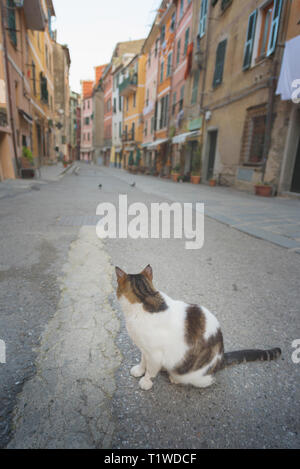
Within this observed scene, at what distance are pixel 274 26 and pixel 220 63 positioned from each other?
4014mm

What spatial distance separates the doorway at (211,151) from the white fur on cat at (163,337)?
1353 centimetres

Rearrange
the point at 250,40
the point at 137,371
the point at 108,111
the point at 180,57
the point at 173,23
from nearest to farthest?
the point at 137,371
the point at 250,40
the point at 180,57
the point at 173,23
the point at 108,111

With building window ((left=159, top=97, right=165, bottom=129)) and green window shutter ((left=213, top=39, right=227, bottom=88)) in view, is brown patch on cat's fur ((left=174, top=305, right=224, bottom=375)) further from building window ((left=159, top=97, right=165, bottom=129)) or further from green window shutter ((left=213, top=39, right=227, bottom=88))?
building window ((left=159, top=97, right=165, bottom=129))

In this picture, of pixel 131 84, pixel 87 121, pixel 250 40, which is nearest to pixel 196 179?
pixel 250 40

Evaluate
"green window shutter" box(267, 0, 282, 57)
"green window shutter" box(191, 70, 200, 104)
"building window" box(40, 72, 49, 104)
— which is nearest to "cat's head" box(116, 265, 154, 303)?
"green window shutter" box(267, 0, 282, 57)

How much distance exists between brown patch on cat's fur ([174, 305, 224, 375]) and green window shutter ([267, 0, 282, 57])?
10830mm

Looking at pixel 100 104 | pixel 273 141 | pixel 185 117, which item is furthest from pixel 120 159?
pixel 273 141

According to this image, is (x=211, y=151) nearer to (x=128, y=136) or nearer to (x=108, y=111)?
(x=128, y=136)

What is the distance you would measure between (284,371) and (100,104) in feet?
171

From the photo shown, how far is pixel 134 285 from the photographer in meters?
1.33

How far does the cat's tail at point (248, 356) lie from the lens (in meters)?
1.48

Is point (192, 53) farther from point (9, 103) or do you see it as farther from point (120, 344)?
point (120, 344)

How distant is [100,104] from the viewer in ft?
152

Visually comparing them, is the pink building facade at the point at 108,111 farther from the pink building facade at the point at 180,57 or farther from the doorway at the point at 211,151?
the doorway at the point at 211,151
